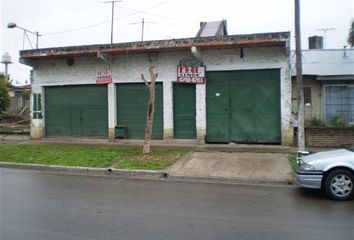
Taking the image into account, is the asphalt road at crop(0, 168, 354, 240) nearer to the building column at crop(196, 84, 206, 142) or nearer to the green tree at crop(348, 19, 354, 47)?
the building column at crop(196, 84, 206, 142)

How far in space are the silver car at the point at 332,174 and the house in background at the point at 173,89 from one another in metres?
7.69

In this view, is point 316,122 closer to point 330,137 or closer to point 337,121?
point 337,121

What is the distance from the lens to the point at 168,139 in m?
18.3

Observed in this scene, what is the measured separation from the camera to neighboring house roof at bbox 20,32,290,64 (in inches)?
647

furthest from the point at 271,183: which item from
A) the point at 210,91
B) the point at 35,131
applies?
the point at 35,131

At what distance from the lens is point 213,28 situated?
1121 inches

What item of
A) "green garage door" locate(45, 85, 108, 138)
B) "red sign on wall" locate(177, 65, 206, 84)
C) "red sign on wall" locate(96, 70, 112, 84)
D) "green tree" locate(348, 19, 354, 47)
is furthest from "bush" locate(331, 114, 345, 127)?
"green garage door" locate(45, 85, 108, 138)

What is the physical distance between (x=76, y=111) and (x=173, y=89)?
16.3 ft

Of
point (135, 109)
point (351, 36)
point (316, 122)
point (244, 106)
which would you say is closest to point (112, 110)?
point (135, 109)

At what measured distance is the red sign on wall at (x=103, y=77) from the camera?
1923 cm

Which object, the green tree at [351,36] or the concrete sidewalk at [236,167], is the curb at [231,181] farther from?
the green tree at [351,36]

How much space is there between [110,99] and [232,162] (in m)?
7.75

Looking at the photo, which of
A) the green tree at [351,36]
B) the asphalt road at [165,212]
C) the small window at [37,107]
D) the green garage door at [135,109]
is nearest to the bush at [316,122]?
the green tree at [351,36]

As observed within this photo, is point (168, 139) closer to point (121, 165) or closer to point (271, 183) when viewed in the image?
point (121, 165)
